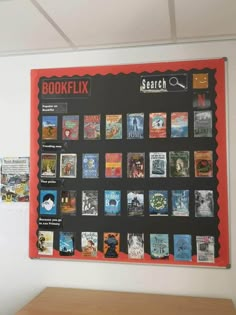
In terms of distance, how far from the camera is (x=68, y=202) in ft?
6.97

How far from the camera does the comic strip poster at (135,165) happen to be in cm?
205

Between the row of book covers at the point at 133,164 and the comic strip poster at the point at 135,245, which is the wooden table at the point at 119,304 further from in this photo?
the row of book covers at the point at 133,164

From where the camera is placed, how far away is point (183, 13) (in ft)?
5.40

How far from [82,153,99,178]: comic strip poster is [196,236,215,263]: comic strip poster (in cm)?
75

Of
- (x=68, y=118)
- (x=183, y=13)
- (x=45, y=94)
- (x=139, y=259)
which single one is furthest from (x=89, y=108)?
(x=139, y=259)

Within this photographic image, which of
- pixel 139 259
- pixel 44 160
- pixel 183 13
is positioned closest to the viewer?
pixel 183 13

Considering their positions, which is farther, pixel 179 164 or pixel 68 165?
pixel 68 165

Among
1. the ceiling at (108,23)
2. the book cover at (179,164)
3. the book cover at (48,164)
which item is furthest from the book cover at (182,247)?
the ceiling at (108,23)

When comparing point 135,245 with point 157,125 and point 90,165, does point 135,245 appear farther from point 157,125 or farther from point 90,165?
point 157,125

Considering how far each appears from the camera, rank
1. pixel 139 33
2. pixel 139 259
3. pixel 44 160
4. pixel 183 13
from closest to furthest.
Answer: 1. pixel 183 13
2. pixel 139 33
3. pixel 139 259
4. pixel 44 160

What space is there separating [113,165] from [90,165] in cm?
15

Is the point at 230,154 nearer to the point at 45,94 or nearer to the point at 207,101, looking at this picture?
the point at 207,101

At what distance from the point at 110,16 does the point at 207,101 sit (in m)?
0.77

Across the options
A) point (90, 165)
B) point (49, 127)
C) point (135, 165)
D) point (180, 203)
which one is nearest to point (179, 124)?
point (135, 165)
